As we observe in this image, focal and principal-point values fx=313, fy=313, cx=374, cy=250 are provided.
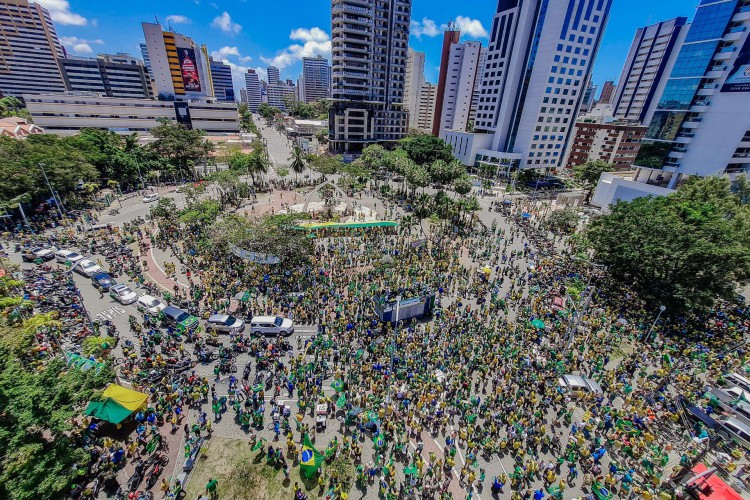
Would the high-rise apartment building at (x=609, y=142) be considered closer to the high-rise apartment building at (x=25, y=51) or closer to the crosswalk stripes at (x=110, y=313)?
the crosswalk stripes at (x=110, y=313)

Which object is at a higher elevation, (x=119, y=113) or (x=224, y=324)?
(x=119, y=113)

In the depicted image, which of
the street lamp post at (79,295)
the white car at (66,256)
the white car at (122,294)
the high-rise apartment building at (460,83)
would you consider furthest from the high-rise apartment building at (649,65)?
the white car at (66,256)

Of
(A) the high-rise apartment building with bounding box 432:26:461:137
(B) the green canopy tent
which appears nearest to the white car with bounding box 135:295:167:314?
(B) the green canopy tent

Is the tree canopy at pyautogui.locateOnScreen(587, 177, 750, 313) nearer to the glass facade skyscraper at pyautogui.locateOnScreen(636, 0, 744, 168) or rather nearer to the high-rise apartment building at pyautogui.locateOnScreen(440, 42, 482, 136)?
the glass facade skyscraper at pyautogui.locateOnScreen(636, 0, 744, 168)

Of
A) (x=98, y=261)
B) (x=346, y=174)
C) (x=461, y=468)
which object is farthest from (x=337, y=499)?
(x=346, y=174)

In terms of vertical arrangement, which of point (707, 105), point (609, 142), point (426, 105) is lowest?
point (609, 142)

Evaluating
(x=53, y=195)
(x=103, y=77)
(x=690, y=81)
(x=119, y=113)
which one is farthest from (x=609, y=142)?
(x=103, y=77)

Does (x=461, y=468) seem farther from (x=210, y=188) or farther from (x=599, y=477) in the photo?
(x=210, y=188)

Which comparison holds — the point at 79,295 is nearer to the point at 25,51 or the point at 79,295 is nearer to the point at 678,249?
the point at 678,249

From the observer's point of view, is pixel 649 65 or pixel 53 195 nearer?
pixel 53 195
